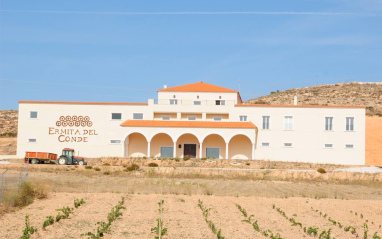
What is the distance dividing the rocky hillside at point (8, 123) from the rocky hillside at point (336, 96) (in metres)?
45.8

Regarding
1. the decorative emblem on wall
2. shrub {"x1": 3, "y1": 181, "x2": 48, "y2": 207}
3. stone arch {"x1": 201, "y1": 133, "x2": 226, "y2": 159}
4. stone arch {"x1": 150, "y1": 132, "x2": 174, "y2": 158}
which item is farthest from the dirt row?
the decorative emblem on wall

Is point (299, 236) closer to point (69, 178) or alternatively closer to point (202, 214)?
point (202, 214)

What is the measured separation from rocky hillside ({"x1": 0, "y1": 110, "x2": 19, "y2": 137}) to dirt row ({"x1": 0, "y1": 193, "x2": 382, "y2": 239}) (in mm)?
64530

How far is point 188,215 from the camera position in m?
20.0

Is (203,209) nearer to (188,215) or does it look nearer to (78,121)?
(188,215)

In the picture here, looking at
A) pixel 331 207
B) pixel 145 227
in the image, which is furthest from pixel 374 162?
pixel 145 227

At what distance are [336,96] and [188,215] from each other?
84180 millimetres

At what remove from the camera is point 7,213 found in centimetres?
1905

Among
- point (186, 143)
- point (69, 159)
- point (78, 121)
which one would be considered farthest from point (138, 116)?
point (69, 159)

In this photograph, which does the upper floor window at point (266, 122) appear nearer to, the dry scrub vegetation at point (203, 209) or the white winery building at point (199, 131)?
the white winery building at point (199, 131)

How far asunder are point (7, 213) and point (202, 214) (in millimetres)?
7490

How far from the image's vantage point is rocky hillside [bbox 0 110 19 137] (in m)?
87.8

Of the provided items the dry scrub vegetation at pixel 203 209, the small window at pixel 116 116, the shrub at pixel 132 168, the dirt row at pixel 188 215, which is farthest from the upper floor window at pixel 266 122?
the dirt row at pixel 188 215

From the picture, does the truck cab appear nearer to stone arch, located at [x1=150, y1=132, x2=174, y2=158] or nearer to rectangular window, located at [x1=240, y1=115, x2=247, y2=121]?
stone arch, located at [x1=150, y1=132, x2=174, y2=158]
